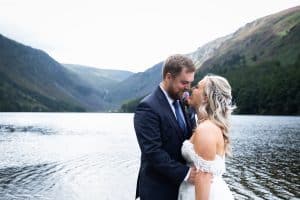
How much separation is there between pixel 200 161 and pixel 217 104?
32.8 inches

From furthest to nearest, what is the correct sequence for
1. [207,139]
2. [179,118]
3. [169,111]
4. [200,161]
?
[179,118]
[169,111]
[200,161]
[207,139]

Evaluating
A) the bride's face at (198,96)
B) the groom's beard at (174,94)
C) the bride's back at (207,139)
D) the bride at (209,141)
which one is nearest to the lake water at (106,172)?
the bride at (209,141)

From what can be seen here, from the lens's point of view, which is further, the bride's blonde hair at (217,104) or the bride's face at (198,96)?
the bride's face at (198,96)

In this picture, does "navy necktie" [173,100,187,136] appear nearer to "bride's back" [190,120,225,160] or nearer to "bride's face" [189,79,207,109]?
"bride's face" [189,79,207,109]

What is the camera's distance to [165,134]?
20.5ft

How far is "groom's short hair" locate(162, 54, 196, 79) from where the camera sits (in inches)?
245

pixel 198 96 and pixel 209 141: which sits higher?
pixel 198 96

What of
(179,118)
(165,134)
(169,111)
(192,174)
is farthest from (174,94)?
(192,174)

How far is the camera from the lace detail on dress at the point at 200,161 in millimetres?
6000

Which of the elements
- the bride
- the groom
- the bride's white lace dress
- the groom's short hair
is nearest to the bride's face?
the bride

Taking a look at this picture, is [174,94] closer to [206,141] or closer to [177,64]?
[177,64]

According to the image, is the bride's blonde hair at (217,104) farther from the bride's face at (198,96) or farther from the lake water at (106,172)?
the lake water at (106,172)

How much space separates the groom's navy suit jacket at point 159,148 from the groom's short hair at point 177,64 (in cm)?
41

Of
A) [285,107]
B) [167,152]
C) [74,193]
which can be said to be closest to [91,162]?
[74,193]
